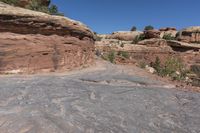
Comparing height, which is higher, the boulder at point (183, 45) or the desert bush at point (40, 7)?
the desert bush at point (40, 7)

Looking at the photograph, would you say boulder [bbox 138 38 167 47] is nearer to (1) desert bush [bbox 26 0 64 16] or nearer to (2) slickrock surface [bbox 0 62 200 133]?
(1) desert bush [bbox 26 0 64 16]

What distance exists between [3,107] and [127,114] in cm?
231

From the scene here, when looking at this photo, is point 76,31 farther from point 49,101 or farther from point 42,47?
point 49,101

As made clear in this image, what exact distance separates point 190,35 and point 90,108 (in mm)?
37148

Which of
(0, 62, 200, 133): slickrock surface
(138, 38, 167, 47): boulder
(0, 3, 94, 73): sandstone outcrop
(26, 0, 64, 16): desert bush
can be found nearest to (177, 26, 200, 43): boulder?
(138, 38, 167, 47): boulder

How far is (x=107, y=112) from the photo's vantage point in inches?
204

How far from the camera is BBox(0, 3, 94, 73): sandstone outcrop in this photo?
9234 mm

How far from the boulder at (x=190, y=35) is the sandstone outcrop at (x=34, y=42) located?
101 feet

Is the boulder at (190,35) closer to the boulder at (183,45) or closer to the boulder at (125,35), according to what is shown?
the boulder at (183,45)

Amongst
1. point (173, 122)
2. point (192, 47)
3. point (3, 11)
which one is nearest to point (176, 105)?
point (173, 122)

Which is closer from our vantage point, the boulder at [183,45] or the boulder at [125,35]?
the boulder at [183,45]

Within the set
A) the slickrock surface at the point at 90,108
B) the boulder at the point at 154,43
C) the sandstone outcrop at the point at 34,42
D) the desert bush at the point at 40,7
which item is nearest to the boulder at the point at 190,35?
the boulder at the point at 154,43

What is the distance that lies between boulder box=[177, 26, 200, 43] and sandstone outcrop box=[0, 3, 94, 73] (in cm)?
3089

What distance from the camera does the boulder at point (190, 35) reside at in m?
39.0
